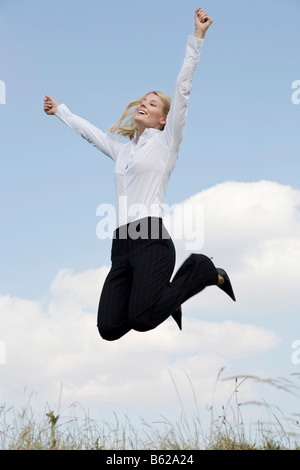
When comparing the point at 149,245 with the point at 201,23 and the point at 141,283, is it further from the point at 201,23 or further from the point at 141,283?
the point at 201,23

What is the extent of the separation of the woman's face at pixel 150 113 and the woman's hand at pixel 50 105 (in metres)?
1.19

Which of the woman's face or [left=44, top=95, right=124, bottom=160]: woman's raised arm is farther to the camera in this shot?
[left=44, top=95, right=124, bottom=160]: woman's raised arm

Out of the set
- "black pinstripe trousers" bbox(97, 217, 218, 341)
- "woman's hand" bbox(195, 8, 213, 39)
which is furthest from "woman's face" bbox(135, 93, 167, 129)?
"black pinstripe trousers" bbox(97, 217, 218, 341)

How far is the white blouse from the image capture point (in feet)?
15.6

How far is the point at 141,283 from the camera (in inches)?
188

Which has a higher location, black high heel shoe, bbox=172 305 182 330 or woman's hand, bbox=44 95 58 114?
woman's hand, bbox=44 95 58 114

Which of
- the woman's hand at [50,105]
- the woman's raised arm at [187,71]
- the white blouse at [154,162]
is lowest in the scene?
the white blouse at [154,162]

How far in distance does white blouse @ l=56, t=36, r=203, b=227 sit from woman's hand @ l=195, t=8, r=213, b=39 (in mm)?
74

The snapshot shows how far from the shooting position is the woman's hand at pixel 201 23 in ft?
15.7

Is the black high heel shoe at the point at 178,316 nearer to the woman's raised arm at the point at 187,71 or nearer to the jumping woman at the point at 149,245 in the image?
the jumping woman at the point at 149,245

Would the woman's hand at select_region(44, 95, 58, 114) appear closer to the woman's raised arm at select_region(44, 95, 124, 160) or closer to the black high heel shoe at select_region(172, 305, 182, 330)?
the woman's raised arm at select_region(44, 95, 124, 160)

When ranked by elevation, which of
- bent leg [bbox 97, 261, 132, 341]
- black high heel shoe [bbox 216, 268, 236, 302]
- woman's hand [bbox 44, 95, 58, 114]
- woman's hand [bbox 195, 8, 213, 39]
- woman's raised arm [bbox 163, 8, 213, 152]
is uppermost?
woman's hand [bbox 44, 95, 58, 114]

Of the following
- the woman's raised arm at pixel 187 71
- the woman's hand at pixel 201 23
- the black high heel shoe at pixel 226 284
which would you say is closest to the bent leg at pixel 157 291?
the black high heel shoe at pixel 226 284

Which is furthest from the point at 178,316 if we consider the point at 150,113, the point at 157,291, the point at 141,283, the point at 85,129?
the point at 85,129
